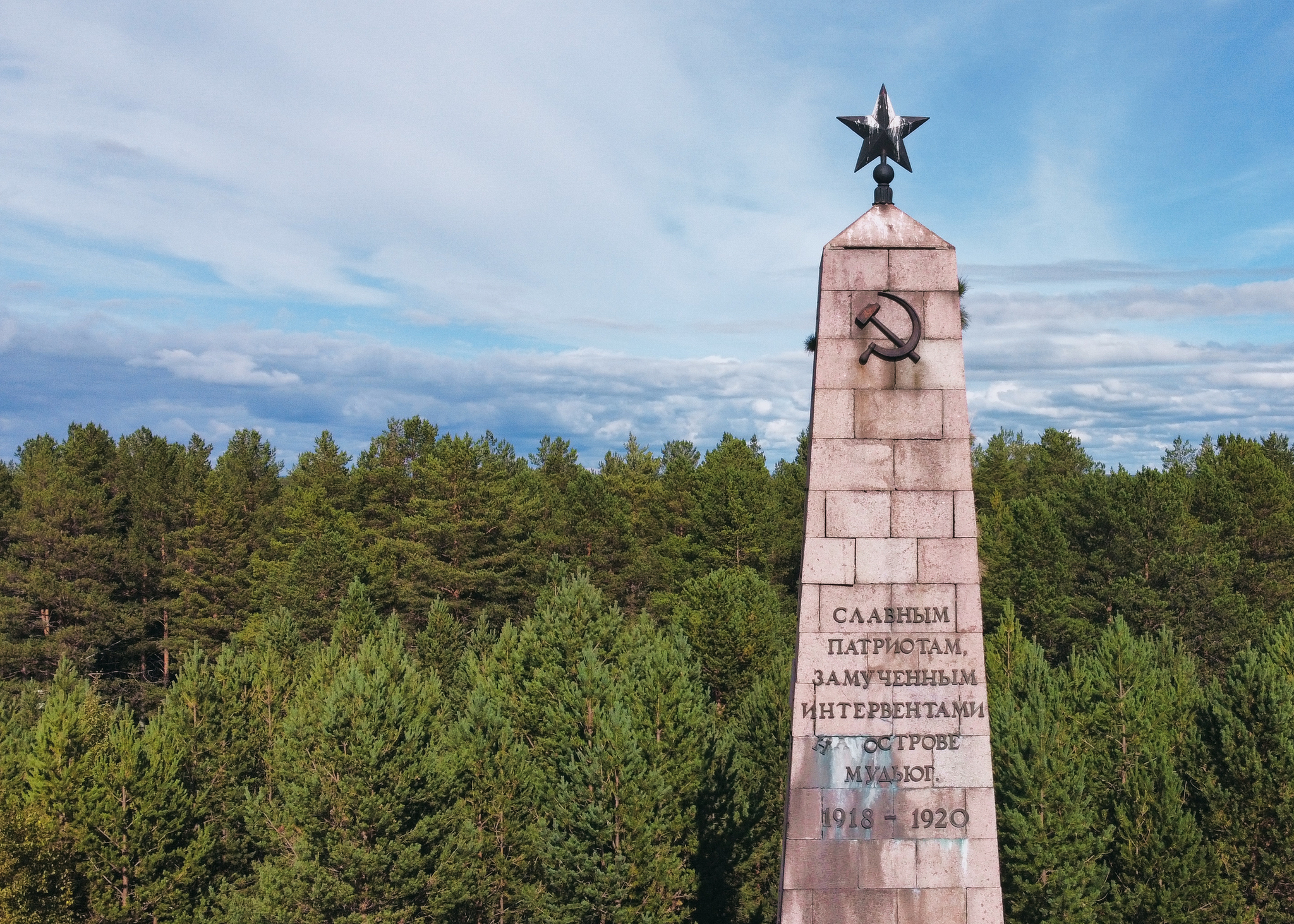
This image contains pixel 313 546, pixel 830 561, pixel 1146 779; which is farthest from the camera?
pixel 313 546

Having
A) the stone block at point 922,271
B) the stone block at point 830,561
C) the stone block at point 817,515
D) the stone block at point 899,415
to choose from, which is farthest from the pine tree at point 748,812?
the stone block at point 922,271

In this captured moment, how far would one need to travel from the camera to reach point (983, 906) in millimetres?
9992

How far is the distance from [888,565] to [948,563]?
622 millimetres

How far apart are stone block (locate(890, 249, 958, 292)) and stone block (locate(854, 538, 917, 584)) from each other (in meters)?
2.77

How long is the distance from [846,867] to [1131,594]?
141 feet

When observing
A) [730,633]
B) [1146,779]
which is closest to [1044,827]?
[1146,779]

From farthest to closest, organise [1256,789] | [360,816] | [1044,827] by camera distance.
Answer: [1256,789], [360,816], [1044,827]

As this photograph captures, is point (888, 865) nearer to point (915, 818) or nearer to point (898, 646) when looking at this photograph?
point (915, 818)

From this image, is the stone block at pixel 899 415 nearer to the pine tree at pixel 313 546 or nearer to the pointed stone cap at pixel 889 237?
the pointed stone cap at pixel 889 237

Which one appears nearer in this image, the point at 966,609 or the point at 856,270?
the point at 966,609

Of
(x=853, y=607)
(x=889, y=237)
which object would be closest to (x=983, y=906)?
(x=853, y=607)

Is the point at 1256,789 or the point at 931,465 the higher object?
the point at 931,465

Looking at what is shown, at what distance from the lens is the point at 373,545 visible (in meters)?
58.2

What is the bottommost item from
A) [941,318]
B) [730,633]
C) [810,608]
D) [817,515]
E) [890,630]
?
[890,630]
